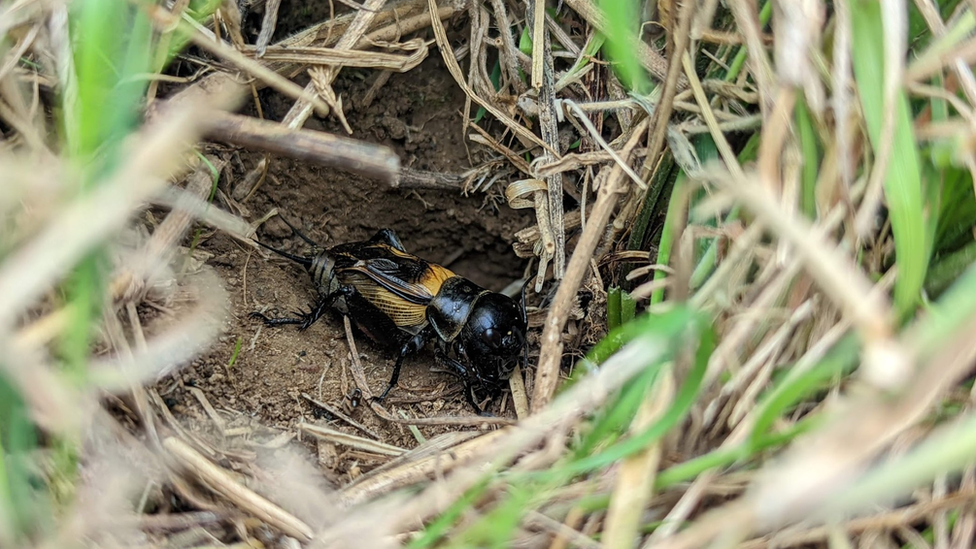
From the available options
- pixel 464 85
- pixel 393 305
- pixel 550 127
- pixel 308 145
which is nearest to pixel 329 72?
pixel 464 85

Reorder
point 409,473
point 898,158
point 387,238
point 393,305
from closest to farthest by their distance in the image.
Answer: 1. point 898,158
2. point 409,473
3. point 393,305
4. point 387,238

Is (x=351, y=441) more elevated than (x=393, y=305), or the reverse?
(x=351, y=441)

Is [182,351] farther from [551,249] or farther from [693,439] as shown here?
[693,439]

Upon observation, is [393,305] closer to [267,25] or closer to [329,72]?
[329,72]

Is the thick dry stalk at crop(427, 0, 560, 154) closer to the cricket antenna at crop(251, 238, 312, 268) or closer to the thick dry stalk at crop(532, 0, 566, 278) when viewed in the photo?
the thick dry stalk at crop(532, 0, 566, 278)

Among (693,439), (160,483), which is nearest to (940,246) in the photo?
(693,439)

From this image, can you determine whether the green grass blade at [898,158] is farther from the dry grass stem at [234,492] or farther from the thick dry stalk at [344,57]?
the thick dry stalk at [344,57]
